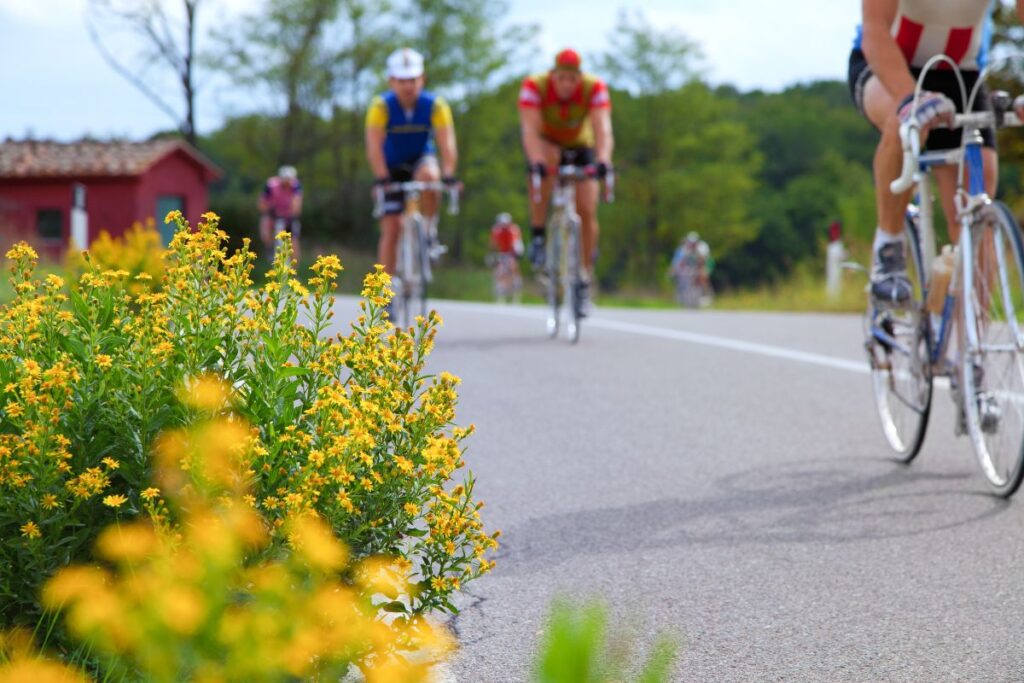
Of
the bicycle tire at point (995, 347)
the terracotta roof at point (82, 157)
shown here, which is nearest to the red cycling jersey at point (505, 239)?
the terracotta roof at point (82, 157)

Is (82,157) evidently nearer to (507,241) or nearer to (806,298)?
(507,241)

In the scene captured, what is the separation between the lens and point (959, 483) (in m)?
4.94

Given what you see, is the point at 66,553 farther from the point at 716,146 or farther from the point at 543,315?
the point at 716,146

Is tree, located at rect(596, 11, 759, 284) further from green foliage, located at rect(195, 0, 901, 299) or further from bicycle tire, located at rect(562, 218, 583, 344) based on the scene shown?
bicycle tire, located at rect(562, 218, 583, 344)

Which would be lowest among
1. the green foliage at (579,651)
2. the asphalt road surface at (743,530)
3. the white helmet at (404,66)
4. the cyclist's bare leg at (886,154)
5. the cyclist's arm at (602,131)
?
the asphalt road surface at (743,530)

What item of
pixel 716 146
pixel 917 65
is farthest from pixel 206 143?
pixel 917 65

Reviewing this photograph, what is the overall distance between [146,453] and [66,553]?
0.21 meters

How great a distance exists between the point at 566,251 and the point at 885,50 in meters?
6.19

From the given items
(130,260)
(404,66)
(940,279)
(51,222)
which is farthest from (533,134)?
(51,222)

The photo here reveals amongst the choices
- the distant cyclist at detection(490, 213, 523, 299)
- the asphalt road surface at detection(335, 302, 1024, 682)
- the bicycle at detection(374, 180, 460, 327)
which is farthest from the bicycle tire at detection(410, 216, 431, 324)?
the distant cyclist at detection(490, 213, 523, 299)

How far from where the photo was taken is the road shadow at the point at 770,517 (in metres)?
4.04

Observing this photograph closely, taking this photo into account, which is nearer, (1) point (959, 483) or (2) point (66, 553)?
(2) point (66, 553)

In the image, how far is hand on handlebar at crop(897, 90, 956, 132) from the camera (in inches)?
174

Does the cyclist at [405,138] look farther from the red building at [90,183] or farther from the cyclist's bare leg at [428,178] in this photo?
the red building at [90,183]
